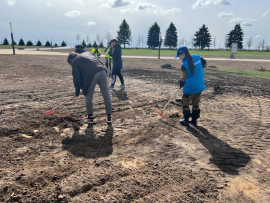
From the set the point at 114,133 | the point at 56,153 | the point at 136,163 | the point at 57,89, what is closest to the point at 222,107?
the point at 114,133

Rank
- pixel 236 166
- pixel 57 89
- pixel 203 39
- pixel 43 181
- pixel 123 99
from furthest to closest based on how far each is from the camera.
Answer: pixel 203 39 → pixel 57 89 → pixel 123 99 → pixel 236 166 → pixel 43 181

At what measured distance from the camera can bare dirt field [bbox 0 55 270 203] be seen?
2498 mm

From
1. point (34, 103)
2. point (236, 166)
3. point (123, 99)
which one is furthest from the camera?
point (123, 99)

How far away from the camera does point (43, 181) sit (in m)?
2.63

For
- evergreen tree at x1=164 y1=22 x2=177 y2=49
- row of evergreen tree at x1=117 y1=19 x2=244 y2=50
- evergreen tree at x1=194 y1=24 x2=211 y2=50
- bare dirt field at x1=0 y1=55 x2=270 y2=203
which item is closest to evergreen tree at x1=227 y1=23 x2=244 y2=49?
row of evergreen tree at x1=117 y1=19 x2=244 y2=50

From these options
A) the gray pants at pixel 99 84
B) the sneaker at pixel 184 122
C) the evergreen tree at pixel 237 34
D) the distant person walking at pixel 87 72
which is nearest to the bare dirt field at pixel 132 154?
the sneaker at pixel 184 122

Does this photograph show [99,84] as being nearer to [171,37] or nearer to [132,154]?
[132,154]

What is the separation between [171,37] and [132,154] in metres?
71.1

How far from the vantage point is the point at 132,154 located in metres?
3.40

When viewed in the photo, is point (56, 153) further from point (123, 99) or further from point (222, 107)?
point (222, 107)

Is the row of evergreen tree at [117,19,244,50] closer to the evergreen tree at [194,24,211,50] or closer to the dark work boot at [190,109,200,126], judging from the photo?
the evergreen tree at [194,24,211,50]

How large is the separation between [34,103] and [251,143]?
18.3 feet

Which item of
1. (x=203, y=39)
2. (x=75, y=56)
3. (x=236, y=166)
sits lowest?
(x=236, y=166)

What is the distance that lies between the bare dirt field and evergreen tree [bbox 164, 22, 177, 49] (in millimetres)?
67528
